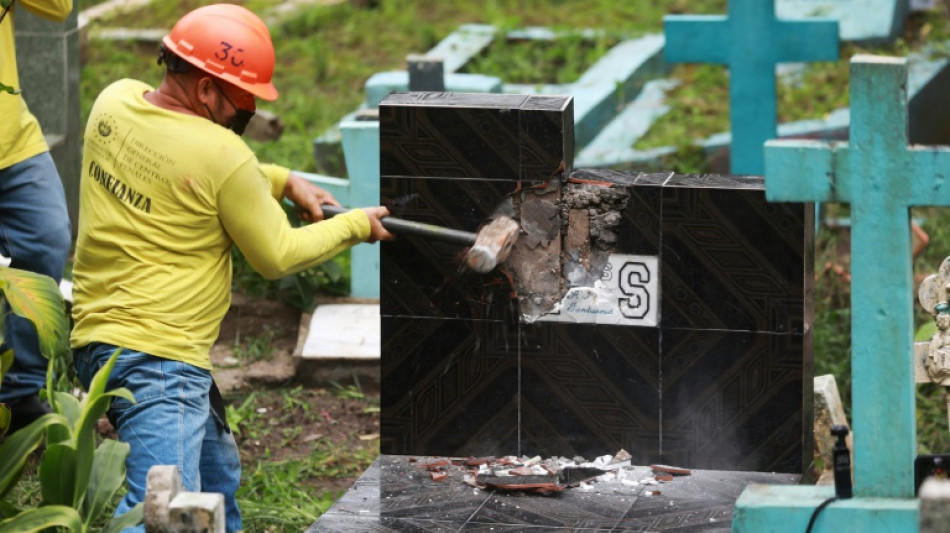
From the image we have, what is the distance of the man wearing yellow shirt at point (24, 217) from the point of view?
17.0 feet

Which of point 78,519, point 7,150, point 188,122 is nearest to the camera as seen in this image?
point 78,519

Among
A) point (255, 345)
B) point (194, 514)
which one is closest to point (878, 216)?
point (194, 514)

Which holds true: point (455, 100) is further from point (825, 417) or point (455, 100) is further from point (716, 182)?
point (825, 417)

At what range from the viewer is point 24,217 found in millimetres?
5211

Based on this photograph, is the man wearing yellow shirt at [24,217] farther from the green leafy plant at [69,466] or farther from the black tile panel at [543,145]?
the black tile panel at [543,145]

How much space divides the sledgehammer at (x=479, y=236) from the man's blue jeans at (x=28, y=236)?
102cm

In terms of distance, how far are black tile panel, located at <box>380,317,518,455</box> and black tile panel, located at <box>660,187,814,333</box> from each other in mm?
558

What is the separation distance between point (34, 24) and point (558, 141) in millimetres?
3737

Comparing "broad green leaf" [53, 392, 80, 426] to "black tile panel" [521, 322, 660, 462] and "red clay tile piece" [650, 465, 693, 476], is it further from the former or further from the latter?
"red clay tile piece" [650, 465, 693, 476]

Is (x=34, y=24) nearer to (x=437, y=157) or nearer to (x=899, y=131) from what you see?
(x=437, y=157)

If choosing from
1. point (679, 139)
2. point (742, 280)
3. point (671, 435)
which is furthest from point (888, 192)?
point (679, 139)

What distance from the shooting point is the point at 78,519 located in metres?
3.49

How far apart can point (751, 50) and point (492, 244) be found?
3728mm

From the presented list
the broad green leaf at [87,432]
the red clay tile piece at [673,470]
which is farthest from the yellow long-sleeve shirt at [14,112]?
the red clay tile piece at [673,470]
